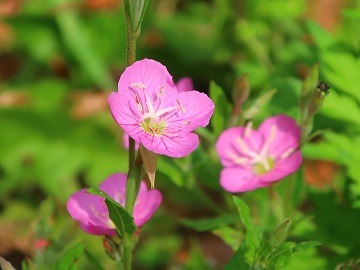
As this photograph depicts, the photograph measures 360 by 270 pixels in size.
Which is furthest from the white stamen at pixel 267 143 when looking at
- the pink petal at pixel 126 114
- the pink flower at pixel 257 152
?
the pink petal at pixel 126 114

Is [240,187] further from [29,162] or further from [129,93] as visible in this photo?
[29,162]

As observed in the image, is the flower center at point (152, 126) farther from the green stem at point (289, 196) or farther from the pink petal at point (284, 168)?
the green stem at point (289, 196)

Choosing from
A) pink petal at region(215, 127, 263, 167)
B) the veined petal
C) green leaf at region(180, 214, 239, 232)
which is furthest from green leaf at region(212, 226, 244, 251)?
the veined petal

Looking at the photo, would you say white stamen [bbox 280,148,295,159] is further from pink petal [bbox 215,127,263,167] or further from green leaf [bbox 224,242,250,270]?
green leaf [bbox 224,242,250,270]

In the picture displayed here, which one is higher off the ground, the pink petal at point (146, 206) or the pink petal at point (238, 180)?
the pink petal at point (146, 206)

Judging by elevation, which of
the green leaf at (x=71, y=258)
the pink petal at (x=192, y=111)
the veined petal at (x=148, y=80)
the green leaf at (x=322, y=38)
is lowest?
the green leaf at (x=71, y=258)

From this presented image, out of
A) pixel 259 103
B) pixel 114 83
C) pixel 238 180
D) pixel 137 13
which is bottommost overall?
pixel 114 83

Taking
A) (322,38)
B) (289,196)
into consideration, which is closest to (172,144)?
(289,196)

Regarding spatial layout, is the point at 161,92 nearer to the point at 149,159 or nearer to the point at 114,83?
the point at 149,159
